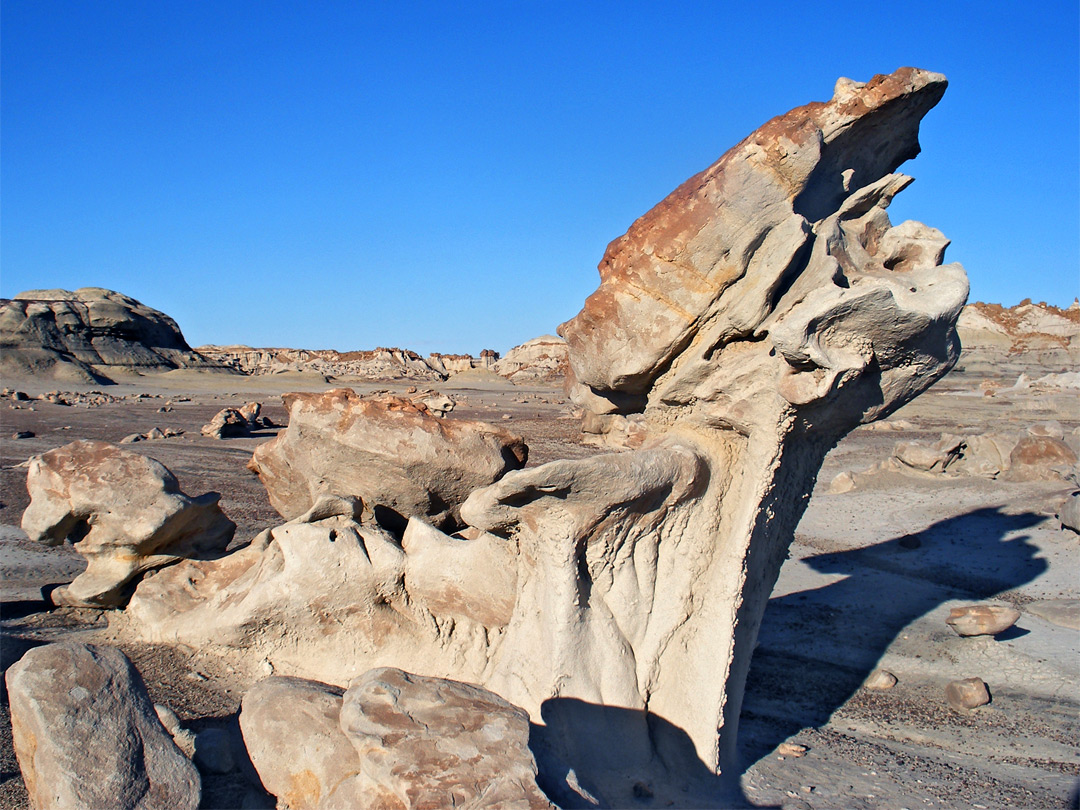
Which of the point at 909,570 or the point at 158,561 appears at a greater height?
the point at 909,570

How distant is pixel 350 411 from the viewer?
3.72m

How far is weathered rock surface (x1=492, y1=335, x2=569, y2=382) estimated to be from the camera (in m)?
34.8

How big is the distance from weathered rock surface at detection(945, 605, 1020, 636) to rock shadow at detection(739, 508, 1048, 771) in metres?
0.16

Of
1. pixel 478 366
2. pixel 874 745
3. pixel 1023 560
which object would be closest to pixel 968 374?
pixel 478 366

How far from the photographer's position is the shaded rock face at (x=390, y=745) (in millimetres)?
1969

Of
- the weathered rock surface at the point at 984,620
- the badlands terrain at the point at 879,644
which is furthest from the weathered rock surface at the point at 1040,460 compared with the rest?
the weathered rock surface at the point at 984,620

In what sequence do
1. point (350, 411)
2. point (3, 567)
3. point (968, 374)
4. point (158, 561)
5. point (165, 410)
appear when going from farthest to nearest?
point (968, 374)
point (165, 410)
point (3, 567)
point (158, 561)
point (350, 411)

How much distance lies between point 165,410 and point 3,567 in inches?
576

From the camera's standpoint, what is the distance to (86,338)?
31531 millimetres

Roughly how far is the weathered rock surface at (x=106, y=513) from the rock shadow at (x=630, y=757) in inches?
89.0

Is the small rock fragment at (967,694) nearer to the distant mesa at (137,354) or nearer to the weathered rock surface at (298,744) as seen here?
the weathered rock surface at (298,744)

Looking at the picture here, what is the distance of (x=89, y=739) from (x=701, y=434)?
226cm

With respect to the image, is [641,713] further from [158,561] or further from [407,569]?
[158,561]

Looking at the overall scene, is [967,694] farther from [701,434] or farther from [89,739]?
[89,739]
